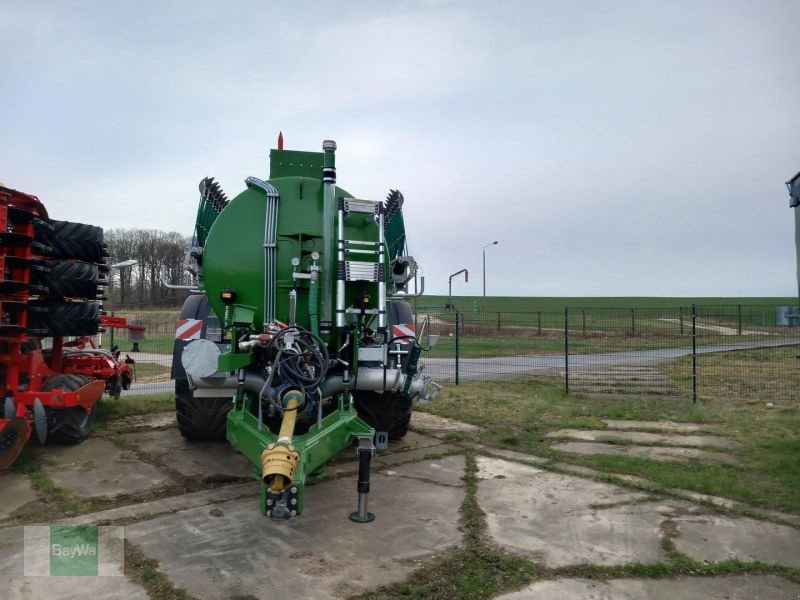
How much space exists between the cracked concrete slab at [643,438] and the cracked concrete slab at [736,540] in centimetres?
272

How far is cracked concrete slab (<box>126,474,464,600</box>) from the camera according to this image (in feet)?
11.7

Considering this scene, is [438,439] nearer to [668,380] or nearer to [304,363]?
[304,363]

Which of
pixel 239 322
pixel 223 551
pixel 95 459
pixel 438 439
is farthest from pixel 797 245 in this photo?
pixel 95 459

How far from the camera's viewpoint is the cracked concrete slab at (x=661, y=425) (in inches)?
324

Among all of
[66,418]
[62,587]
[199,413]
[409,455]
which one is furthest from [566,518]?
[66,418]

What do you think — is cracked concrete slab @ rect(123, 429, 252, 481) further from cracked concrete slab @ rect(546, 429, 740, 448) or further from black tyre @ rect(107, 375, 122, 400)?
cracked concrete slab @ rect(546, 429, 740, 448)

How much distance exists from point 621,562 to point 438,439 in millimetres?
3657

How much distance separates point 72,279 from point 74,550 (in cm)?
379

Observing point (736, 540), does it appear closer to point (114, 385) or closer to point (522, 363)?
point (114, 385)

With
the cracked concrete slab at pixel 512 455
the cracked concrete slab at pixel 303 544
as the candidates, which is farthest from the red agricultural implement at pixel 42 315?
the cracked concrete slab at pixel 512 455

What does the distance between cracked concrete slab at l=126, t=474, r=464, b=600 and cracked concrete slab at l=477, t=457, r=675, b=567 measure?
1.33 ft

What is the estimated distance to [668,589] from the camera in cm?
361

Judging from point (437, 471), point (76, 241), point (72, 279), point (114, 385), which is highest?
point (76, 241)

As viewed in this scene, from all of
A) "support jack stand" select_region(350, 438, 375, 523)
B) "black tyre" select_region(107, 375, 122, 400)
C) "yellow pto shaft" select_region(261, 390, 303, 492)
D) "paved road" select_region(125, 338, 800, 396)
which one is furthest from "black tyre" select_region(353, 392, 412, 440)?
"paved road" select_region(125, 338, 800, 396)
